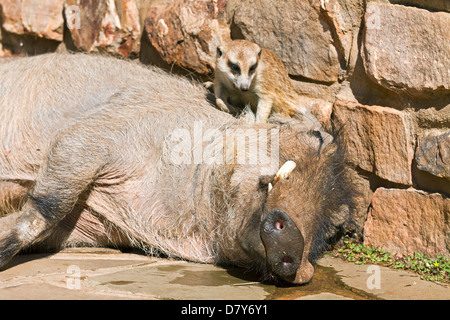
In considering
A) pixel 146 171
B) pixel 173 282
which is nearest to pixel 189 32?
pixel 146 171

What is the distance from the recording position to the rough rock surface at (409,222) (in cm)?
392

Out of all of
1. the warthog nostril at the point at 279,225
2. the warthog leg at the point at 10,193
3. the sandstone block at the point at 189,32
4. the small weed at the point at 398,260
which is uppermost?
the sandstone block at the point at 189,32

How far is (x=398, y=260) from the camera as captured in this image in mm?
4102

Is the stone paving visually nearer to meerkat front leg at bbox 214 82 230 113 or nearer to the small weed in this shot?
the small weed

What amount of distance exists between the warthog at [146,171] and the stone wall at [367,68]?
418 millimetres

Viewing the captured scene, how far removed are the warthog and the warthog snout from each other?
0.43 ft

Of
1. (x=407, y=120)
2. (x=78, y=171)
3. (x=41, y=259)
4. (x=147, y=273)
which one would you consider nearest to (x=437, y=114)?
(x=407, y=120)

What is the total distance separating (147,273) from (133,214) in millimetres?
627

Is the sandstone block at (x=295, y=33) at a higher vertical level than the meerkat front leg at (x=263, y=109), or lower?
higher

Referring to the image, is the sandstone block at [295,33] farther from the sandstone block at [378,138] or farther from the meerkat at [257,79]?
the sandstone block at [378,138]

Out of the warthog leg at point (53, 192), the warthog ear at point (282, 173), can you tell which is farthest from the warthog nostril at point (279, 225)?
the warthog leg at point (53, 192)

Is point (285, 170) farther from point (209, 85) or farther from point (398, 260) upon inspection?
point (209, 85)

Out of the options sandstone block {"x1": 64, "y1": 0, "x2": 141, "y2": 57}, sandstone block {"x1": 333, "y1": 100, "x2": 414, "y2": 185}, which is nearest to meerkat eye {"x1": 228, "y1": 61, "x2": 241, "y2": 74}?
sandstone block {"x1": 333, "y1": 100, "x2": 414, "y2": 185}

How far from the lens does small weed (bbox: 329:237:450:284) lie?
375 cm
